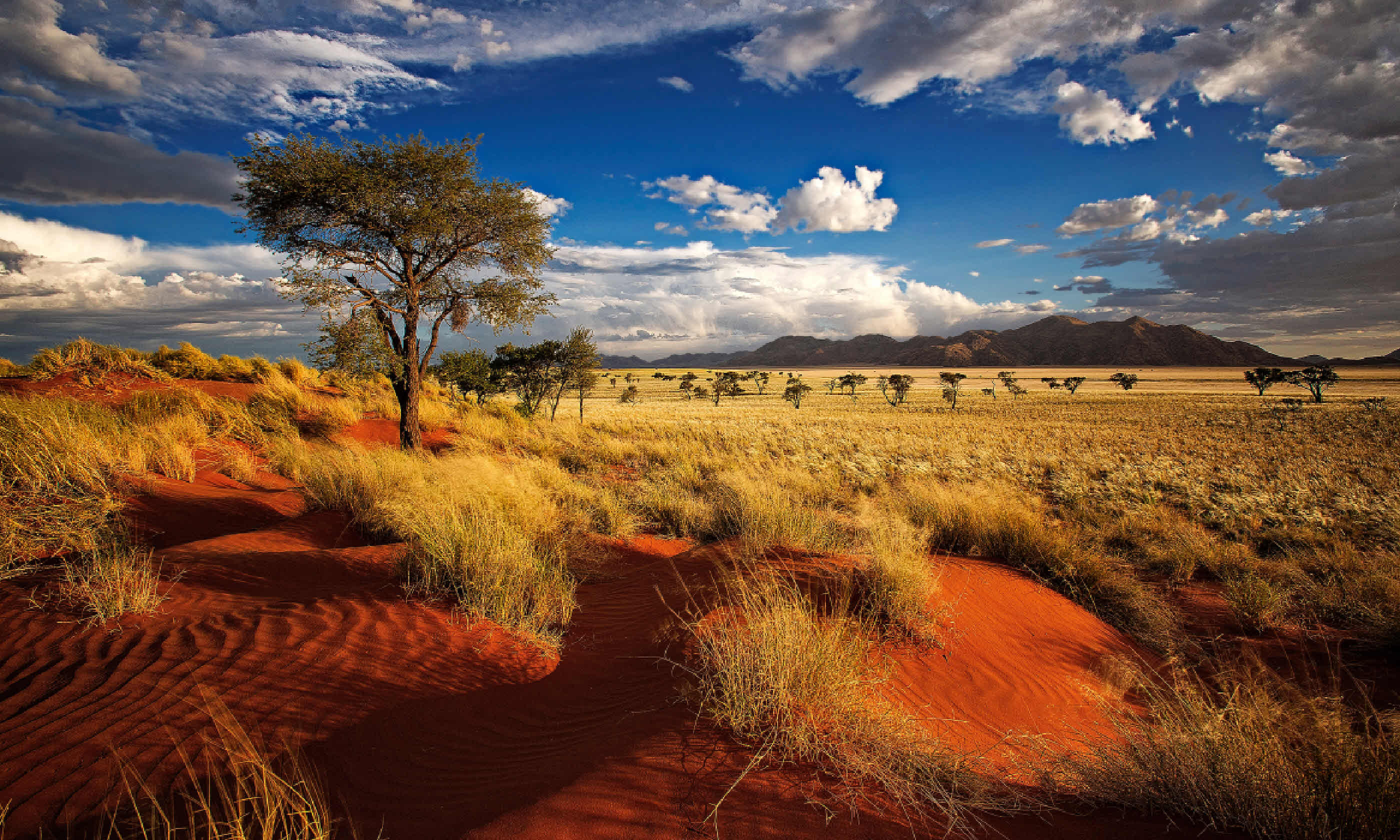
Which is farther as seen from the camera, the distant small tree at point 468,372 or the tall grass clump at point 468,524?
the distant small tree at point 468,372

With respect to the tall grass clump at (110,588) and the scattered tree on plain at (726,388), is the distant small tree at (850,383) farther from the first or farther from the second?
the tall grass clump at (110,588)

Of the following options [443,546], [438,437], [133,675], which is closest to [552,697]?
[443,546]

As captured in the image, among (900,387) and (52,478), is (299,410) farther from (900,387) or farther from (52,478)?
(900,387)

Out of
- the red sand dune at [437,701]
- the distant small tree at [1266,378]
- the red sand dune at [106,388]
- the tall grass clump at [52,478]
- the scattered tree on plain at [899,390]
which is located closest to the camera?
the red sand dune at [437,701]

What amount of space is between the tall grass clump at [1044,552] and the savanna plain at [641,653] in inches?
2.8

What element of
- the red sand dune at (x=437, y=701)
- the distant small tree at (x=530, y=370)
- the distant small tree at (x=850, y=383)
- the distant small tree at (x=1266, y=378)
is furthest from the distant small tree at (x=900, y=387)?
the red sand dune at (x=437, y=701)

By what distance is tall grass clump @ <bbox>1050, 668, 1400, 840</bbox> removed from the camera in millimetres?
2436

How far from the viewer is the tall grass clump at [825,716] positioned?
2.98 metres

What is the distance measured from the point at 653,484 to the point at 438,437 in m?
9.01

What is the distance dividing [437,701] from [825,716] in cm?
289

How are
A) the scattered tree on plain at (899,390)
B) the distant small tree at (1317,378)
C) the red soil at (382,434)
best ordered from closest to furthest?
1. the red soil at (382,434)
2. the distant small tree at (1317,378)
3. the scattered tree on plain at (899,390)

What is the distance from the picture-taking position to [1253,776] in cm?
267

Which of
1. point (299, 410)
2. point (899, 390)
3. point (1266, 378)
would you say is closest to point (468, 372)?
point (299, 410)

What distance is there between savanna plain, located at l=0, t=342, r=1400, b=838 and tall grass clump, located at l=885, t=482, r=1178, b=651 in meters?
0.07
